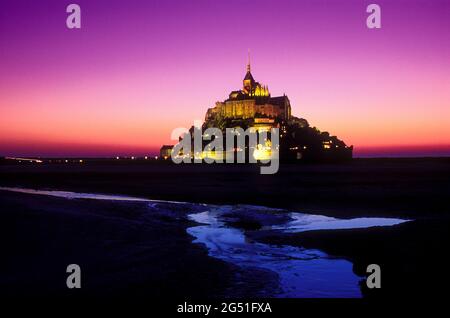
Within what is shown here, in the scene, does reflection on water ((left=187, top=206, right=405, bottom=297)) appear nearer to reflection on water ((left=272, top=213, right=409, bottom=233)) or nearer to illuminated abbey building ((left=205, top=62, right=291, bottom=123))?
reflection on water ((left=272, top=213, right=409, bottom=233))

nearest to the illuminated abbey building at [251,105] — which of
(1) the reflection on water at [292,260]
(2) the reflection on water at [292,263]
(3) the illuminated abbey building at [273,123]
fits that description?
(3) the illuminated abbey building at [273,123]

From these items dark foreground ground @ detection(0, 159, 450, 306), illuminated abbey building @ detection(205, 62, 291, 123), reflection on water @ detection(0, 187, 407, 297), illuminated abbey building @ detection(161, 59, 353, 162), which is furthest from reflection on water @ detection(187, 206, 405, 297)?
illuminated abbey building @ detection(205, 62, 291, 123)

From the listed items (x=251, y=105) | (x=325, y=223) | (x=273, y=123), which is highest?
(x=251, y=105)

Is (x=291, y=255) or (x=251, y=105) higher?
(x=251, y=105)

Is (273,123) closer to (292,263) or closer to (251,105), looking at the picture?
(251,105)

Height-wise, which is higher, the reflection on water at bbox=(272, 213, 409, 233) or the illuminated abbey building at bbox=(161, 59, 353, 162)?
the illuminated abbey building at bbox=(161, 59, 353, 162)

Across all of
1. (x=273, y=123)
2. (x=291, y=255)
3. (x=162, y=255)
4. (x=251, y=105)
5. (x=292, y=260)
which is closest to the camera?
(x=292, y=260)

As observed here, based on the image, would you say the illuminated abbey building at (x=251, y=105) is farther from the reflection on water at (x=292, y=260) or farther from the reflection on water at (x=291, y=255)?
the reflection on water at (x=292, y=260)

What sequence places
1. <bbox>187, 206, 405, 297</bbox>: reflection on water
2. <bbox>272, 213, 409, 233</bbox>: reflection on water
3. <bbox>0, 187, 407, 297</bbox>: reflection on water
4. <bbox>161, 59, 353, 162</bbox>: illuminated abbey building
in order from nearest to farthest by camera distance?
<bbox>187, 206, 405, 297</bbox>: reflection on water < <bbox>0, 187, 407, 297</bbox>: reflection on water < <bbox>272, 213, 409, 233</bbox>: reflection on water < <bbox>161, 59, 353, 162</bbox>: illuminated abbey building

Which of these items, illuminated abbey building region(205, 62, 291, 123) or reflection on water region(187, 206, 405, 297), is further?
illuminated abbey building region(205, 62, 291, 123)

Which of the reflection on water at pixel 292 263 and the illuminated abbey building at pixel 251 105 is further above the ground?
the illuminated abbey building at pixel 251 105

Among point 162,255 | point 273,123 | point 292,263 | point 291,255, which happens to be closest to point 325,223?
point 291,255

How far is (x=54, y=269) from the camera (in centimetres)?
945

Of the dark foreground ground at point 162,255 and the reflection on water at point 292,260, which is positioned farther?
the reflection on water at point 292,260
